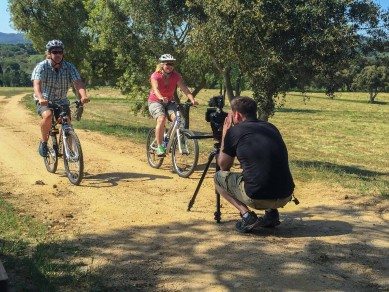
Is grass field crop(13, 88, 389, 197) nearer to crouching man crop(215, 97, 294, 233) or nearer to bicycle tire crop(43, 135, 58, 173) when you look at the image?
crouching man crop(215, 97, 294, 233)

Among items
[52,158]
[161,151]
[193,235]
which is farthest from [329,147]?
[193,235]

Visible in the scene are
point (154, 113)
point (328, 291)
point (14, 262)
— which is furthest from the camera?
Result: point (154, 113)

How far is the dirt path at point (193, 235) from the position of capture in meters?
4.45

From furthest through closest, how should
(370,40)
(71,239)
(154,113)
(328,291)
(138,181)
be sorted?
1. (370,40)
2. (154,113)
3. (138,181)
4. (71,239)
5. (328,291)

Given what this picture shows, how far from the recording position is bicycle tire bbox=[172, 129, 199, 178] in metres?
8.88

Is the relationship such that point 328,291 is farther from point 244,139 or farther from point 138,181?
point 138,181

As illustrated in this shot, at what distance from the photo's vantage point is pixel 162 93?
940cm

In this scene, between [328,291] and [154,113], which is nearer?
[328,291]

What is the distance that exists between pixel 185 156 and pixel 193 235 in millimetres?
3707

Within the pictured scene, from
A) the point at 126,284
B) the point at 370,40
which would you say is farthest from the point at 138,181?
the point at 370,40

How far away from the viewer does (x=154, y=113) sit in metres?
9.28

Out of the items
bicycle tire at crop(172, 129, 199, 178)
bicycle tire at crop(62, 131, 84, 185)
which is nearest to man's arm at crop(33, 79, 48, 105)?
bicycle tire at crop(62, 131, 84, 185)

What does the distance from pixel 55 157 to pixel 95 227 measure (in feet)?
11.2

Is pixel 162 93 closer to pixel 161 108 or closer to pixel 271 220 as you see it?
pixel 161 108
